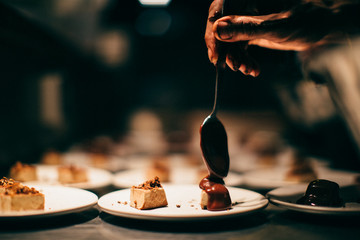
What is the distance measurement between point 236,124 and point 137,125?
1.95 metres

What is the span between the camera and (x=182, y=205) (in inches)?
52.6

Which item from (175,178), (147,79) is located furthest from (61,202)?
(147,79)

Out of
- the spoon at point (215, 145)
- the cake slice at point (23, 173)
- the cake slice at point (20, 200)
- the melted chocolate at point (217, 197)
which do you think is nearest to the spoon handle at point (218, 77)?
the spoon at point (215, 145)

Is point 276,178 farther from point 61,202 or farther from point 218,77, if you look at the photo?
point 61,202

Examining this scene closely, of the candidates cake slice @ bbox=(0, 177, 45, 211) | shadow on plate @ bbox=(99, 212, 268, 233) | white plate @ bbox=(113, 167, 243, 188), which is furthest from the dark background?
shadow on plate @ bbox=(99, 212, 268, 233)

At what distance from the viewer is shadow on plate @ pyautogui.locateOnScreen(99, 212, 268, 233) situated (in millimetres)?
1037

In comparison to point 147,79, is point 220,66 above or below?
below

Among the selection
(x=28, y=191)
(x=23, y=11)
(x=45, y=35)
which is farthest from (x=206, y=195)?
(x=45, y=35)

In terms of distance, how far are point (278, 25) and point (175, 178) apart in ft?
4.08

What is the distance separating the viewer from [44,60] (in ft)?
9.39

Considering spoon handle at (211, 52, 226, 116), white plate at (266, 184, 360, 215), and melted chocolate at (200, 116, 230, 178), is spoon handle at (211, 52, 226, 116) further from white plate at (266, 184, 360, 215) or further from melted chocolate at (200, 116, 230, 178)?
white plate at (266, 184, 360, 215)

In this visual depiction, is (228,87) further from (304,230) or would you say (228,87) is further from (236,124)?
(304,230)

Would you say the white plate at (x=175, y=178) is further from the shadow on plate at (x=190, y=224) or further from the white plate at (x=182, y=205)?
the shadow on plate at (x=190, y=224)

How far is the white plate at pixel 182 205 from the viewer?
1.04 meters
